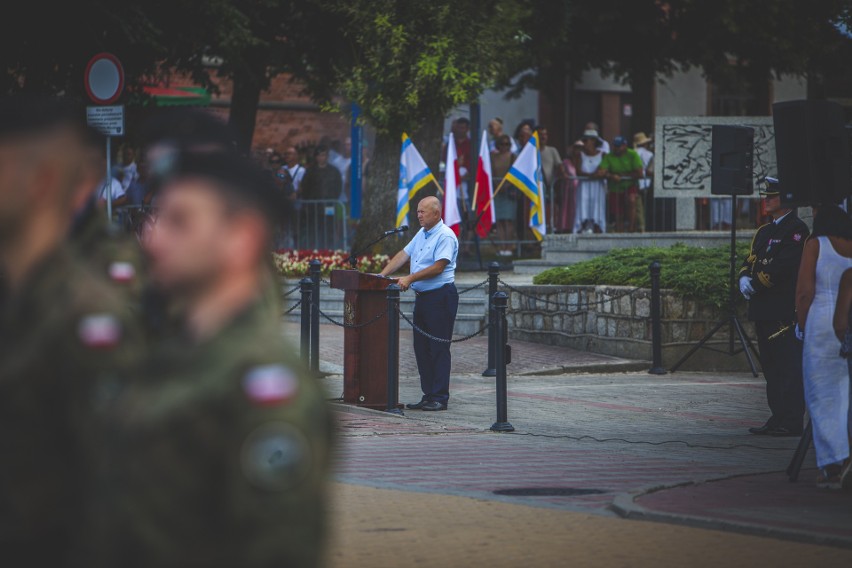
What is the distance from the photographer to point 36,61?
2294 centimetres

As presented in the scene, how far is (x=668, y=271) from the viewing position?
61.3 ft

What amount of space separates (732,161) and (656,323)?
2218 mm

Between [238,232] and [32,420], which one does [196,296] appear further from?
[32,420]

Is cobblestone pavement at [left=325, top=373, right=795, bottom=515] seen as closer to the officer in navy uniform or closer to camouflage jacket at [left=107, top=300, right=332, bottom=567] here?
the officer in navy uniform

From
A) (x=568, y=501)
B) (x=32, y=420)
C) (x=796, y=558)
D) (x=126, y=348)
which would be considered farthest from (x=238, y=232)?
(x=568, y=501)

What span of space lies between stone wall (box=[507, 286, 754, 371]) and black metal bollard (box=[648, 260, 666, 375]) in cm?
40

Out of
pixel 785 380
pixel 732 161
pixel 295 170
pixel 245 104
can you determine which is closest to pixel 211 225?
pixel 785 380

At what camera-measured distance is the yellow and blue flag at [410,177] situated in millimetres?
23641

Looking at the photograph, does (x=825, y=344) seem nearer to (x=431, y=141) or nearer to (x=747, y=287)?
(x=747, y=287)

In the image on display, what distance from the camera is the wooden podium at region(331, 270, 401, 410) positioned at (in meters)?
13.9

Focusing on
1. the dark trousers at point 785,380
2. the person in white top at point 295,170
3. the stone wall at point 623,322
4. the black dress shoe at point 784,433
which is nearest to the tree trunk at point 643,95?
the person in white top at point 295,170

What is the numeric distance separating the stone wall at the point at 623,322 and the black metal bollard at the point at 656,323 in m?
0.40

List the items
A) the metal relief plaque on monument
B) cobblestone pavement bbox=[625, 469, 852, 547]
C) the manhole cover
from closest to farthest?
cobblestone pavement bbox=[625, 469, 852, 547], the manhole cover, the metal relief plaque on monument

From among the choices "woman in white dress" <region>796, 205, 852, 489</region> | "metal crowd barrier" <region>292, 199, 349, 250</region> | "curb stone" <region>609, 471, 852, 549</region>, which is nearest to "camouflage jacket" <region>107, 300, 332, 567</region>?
"curb stone" <region>609, 471, 852, 549</region>
